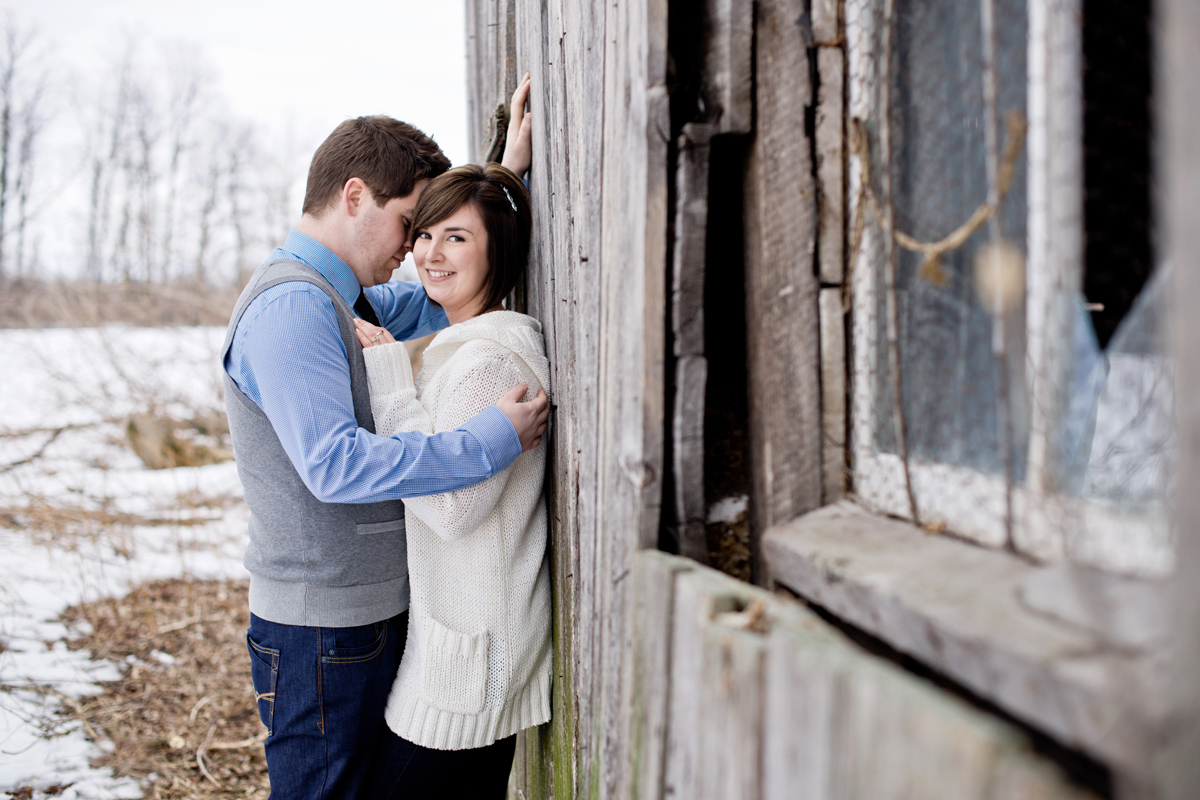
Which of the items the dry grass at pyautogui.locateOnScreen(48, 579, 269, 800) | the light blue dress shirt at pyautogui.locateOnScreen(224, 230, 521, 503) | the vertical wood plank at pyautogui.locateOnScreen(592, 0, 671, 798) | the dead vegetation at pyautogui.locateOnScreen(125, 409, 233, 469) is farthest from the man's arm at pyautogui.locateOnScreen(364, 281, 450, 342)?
the dead vegetation at pyautogui.locateOnScreen(125, 409, 233, 469)

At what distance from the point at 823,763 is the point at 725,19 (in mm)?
1056

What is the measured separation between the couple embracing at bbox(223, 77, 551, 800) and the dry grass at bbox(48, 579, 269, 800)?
1.93m

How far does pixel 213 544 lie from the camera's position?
6004mm

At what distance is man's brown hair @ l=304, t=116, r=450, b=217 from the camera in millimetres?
2230

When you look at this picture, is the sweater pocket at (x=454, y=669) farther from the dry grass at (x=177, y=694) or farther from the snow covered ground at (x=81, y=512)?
the snow covered ground at (x=81, y=512)

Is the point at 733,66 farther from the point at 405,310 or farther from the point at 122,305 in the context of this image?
the point at 122,305

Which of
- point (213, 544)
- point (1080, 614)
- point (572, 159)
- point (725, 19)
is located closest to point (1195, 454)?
point (1080, 614)

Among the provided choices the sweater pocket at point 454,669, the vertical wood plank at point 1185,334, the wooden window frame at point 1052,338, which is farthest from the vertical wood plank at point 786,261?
the sweater pocket at point 454,669

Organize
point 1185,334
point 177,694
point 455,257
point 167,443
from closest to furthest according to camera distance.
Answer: point 1185,334 → point 455,257 → point 177,694 → point 167,443

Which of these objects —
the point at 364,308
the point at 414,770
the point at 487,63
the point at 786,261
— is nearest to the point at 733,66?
the point at 786,261

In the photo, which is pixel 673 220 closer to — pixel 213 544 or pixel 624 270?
pixel 624 270

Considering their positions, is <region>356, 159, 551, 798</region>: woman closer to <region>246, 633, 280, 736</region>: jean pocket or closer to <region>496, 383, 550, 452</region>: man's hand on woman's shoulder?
<region>496, 383, 550, 452</region>: man's hand on woman's shoulder

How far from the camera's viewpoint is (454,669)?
1.90m

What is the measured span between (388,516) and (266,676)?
1.77 feet
